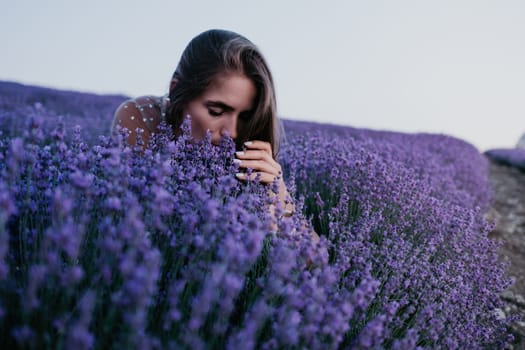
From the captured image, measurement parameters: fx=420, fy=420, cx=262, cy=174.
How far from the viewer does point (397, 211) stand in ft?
8.43

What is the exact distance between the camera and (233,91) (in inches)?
86.8

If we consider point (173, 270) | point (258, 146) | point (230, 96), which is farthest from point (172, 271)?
point (230, 96)

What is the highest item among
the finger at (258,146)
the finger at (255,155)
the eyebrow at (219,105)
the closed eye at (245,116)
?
the eyebrow at (219,105)

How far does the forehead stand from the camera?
2.18 meters

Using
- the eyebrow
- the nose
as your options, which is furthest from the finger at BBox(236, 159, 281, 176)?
the eyebrow

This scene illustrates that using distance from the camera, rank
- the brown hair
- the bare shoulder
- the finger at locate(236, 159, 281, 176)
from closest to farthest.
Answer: the finger at locate(236, 159, 281, 176) < the brown hair < the bare shoulder

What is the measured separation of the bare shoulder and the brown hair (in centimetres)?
28

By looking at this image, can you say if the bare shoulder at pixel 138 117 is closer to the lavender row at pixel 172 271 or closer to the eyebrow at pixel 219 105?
the eyebrow at pixel 219 105

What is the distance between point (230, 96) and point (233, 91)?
41 mm

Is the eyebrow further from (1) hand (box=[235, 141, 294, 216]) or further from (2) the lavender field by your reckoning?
(2) the lavender field

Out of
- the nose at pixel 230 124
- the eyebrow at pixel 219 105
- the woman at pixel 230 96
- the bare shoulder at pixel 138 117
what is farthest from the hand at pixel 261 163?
the bare shoulder at pixel 138 117

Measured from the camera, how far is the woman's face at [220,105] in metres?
2.18

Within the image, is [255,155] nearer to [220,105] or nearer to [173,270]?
[220,105]

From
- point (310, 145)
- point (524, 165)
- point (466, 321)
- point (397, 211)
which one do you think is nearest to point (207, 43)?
point (310, 145)
